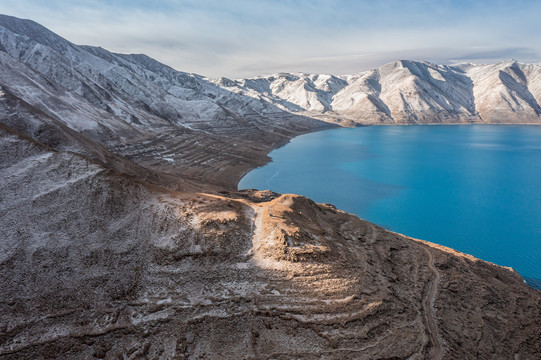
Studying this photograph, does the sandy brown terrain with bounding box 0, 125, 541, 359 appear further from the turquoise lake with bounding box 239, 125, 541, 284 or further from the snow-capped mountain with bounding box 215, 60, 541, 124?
the snow-capped mountain with bounding box 215, 60, 541, 124

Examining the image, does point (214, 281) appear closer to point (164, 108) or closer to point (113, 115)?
point (113, 115)

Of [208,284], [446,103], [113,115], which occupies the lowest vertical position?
[208,284]

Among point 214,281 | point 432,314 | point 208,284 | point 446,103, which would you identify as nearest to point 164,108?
point 214,281

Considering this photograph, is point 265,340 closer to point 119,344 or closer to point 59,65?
point 119,344

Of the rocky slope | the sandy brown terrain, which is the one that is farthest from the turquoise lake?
the sandy brown terrain

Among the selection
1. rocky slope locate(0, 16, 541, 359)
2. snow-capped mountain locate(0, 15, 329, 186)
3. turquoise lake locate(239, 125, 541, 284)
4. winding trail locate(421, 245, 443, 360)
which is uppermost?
snow-capped mountain locate(0, 15, 329, 186)

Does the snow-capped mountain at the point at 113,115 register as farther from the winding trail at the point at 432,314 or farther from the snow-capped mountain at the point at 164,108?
the winding trail at the point at 432,314

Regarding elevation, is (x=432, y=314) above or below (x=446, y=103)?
below
